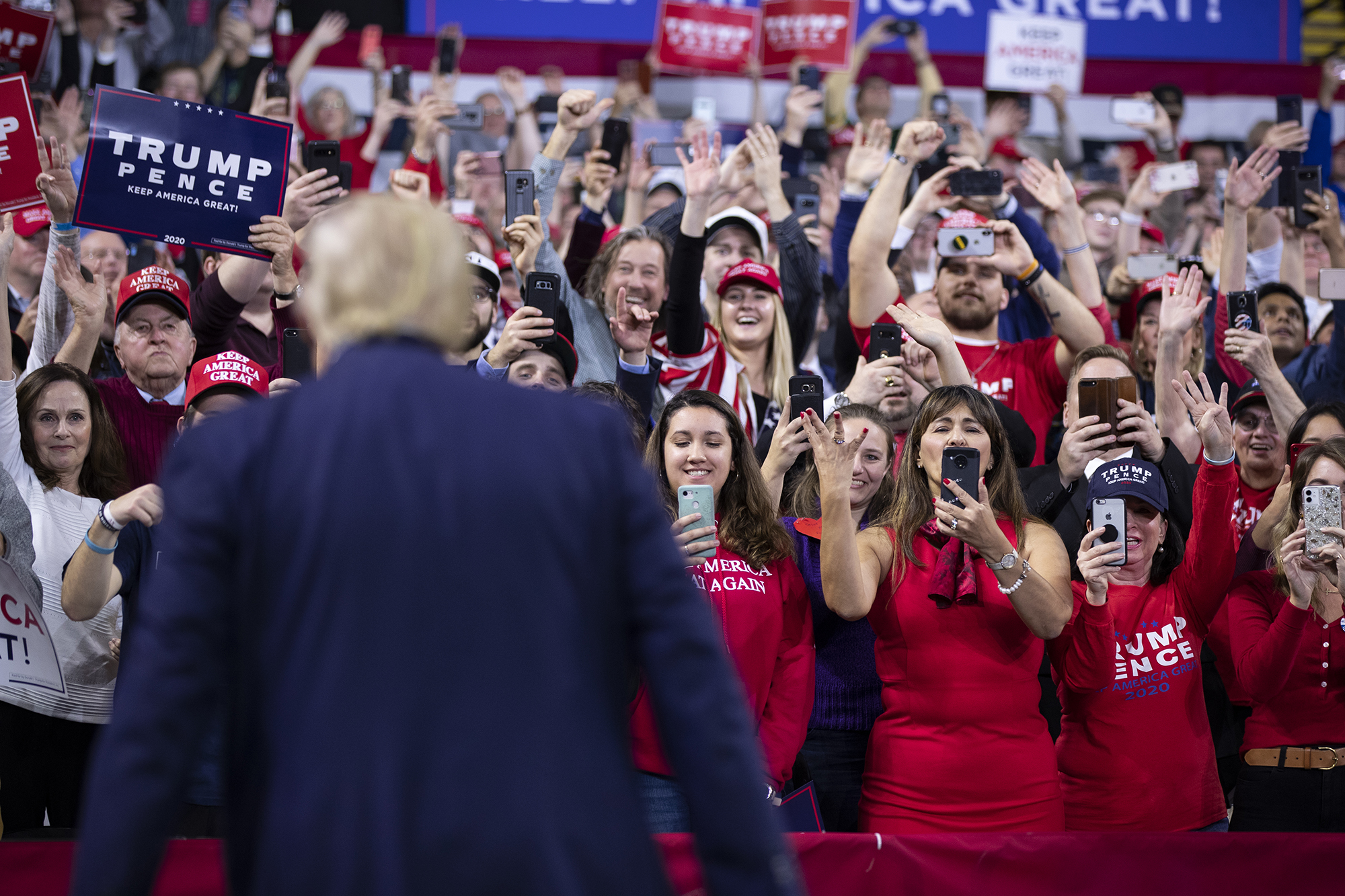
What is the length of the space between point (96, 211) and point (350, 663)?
11.7 feet

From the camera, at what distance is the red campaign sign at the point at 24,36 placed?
6793mm

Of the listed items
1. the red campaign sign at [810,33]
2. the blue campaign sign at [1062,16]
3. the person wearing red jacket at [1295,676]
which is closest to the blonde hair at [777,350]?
the person wearing red jacket at [1295,676]

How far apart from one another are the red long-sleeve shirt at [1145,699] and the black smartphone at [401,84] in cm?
545

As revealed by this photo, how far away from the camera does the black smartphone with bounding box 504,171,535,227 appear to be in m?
4.84

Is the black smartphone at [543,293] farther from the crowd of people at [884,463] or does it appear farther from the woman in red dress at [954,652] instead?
the woman in red dress at [954,652]

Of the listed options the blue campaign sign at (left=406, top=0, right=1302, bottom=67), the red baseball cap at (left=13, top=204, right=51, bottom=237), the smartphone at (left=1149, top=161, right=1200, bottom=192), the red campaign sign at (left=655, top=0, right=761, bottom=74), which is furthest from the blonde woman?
the blue campaign sign at (left=406, top=0, right=1302, bottom=67)

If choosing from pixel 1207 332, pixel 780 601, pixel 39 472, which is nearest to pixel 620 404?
pixel 780 601

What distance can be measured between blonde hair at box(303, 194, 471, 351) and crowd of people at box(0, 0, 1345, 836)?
2cm

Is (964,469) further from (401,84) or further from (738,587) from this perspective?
(401,84)

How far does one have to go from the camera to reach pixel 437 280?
1738 mm

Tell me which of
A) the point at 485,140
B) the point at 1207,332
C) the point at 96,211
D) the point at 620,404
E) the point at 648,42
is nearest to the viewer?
the point at 620,404

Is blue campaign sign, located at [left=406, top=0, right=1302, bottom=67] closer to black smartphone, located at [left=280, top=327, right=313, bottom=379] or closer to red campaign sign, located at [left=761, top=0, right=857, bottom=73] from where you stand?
red campaign sign, located at [left=761, top=0, right=857, bottom=73]

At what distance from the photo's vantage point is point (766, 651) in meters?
3.67

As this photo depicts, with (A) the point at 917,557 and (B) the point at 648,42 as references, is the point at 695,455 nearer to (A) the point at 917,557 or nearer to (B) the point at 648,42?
(A) the point at 917,557
